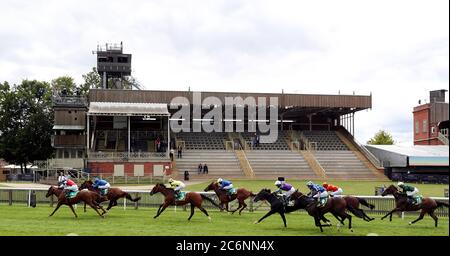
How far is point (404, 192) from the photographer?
18.1 meters

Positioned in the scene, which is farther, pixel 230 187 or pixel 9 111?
pixel 9 111

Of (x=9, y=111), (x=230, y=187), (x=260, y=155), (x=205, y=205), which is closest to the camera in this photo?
(x=230, y=187)

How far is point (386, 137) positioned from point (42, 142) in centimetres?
4459

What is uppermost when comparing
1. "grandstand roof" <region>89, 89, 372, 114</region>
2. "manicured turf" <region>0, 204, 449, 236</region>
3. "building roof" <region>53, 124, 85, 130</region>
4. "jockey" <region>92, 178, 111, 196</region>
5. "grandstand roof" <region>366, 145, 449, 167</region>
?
"grandstand roof" <region>89, 89, 372, 114</region>

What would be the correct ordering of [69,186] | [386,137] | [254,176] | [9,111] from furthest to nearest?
[386,137], [9,111], [254,176], [69,186]

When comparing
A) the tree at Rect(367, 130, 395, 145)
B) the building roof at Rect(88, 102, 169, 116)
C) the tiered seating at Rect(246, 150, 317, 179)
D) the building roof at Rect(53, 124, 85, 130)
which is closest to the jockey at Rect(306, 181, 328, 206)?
the tiered seating at Rect(246, 150, 317, 179)

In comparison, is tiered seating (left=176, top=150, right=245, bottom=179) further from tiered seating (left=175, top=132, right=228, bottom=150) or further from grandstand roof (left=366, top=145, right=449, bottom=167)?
grandstand roof (left=366, top=145, right=449, bottom=167)

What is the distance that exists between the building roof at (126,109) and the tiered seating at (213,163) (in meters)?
4.38

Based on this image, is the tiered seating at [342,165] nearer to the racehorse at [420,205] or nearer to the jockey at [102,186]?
the racehorse at [420,205]

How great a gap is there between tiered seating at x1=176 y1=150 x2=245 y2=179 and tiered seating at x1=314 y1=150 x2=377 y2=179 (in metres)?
7.53

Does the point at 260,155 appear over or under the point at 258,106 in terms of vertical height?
under

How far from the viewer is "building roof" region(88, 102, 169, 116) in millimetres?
47875
